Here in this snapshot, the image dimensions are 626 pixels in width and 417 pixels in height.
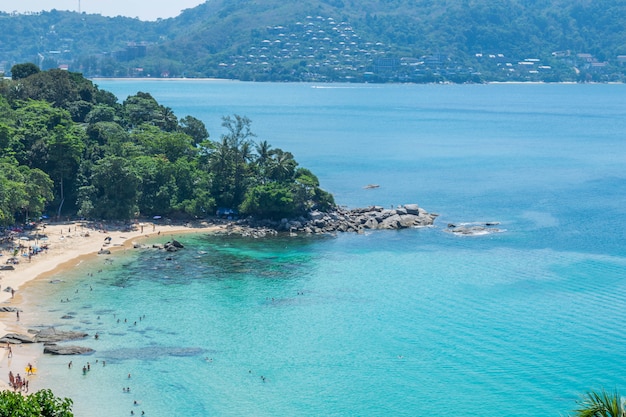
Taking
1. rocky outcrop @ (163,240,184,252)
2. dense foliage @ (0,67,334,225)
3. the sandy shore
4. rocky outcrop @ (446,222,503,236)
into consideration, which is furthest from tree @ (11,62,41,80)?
rocky outcrop @ (446,222,503,236)

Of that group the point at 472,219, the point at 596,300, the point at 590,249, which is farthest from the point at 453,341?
the point at 472,219

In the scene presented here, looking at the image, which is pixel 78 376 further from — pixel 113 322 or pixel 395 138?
pixel 395 138

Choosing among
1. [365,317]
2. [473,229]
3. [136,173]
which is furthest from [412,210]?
[365,317]

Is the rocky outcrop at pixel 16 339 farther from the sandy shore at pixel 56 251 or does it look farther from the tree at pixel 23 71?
the tree at pixel 23 71

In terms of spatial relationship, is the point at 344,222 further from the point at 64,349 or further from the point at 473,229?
the point at 64,349

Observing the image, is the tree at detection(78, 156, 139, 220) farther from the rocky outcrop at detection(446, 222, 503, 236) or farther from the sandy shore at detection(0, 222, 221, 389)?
the rocky outcrop at detection(446, 222, 503, 236)

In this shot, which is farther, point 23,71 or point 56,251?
point 23,71
